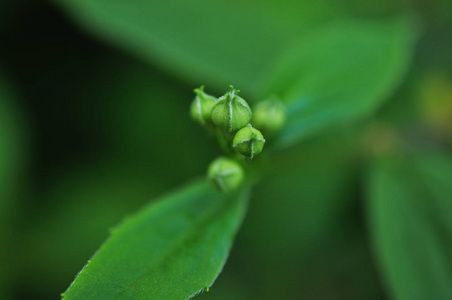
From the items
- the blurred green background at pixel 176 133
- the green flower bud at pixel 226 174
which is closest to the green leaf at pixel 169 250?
the green flower bud at pixel 226 174

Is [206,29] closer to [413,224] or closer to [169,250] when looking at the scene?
[413,224]

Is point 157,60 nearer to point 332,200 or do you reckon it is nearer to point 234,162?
point 332,200

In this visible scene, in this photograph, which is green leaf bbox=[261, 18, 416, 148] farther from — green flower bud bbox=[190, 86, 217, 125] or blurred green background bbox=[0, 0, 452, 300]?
green flower bud bbox=[190, 86, 217, 125]

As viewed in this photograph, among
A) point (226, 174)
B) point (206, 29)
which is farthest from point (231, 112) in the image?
point (206, 29)

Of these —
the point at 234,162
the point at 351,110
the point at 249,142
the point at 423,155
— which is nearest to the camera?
the point at 249,142

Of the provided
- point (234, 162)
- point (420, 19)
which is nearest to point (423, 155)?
point (420, 19)

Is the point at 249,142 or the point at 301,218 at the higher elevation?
the point at 249,142
